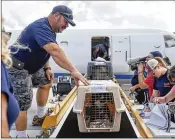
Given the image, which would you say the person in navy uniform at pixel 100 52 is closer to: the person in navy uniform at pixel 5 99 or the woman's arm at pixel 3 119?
the person in navy uniform at pixel 5 99

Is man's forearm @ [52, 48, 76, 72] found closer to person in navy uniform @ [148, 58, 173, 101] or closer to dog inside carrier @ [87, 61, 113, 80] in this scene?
person in navy uniform @ [148, 58, 173, 101]

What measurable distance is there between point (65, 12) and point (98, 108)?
123cm

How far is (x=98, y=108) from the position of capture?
157 inches

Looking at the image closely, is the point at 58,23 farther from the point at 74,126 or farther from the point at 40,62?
the point at 74,126

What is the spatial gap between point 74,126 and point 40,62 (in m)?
0.97

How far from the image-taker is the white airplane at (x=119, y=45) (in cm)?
1142

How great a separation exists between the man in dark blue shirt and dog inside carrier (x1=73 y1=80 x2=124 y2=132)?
175 mm

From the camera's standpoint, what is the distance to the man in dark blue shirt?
3689mm

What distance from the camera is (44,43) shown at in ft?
11.9

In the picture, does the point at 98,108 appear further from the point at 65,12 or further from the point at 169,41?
the point at 169,41

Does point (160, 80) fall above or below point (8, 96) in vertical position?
below

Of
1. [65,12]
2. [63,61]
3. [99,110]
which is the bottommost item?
[99,110]

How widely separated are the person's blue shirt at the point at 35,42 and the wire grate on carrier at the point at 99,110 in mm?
742

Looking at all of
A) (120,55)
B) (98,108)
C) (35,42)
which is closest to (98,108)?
(98,108)
